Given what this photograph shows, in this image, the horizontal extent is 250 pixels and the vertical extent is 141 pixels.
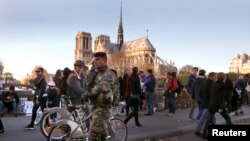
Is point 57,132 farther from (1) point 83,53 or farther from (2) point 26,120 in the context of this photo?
(1) point 83,53

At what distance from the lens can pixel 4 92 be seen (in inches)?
707

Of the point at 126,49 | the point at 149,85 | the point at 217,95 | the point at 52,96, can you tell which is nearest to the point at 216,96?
the point at 217,95

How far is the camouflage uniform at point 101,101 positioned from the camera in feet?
24.0

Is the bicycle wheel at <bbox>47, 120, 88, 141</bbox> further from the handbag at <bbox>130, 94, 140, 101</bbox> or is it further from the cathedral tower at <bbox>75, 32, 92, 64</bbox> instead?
the cathedral tower at <bbox>75, 32, 92, 64</bbox>

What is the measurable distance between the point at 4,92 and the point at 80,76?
8357mm

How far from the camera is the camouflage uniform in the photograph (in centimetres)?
732

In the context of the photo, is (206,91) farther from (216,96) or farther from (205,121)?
(205,121)

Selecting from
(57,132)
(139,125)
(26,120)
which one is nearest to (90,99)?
(57,132)

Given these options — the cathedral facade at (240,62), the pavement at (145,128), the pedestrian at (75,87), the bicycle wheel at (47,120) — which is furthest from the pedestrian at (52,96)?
the cathedral facade at (240,62)

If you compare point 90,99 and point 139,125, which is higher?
point 90,99

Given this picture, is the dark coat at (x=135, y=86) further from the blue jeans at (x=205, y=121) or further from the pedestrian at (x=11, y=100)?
the pedestrian at (x=11, y=100)

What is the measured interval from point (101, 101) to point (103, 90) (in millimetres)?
205

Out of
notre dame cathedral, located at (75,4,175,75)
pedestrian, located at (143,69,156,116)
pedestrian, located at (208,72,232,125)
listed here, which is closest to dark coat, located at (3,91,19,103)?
pedestrian, located at (143,69,156,116)

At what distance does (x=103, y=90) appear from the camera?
7.32 meters
